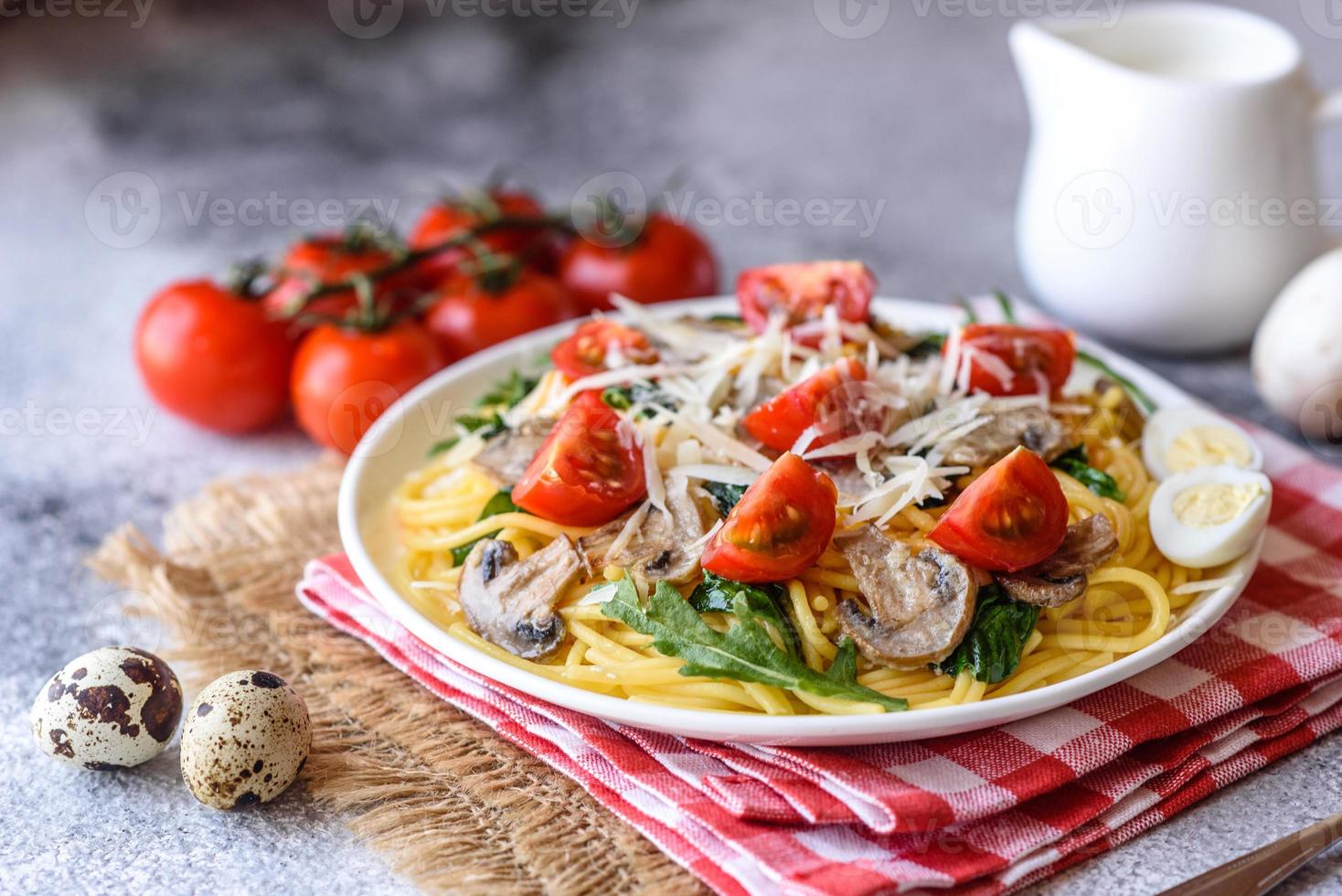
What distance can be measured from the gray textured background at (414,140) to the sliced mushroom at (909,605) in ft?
9.28

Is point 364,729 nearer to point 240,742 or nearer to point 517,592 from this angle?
point 240,742

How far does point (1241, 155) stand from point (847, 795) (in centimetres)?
373

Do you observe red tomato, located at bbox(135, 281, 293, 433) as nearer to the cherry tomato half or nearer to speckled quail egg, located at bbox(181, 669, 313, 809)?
speckled quail egg, located at bbox(181, 669, 313, 809)

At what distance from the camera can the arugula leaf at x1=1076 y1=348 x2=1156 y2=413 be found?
16.5 feet

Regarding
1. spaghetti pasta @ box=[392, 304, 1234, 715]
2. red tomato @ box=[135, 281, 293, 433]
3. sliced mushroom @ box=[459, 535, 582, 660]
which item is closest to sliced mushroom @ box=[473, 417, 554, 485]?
spaghetti pasta @ box=[392, 304, 1234, 715]

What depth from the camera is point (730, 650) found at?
3.62m

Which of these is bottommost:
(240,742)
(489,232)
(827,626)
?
(240,742)

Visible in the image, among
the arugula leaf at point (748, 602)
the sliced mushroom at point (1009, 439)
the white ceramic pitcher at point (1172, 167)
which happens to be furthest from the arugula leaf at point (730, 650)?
the white ceramic pitcher at point (1172, 167)

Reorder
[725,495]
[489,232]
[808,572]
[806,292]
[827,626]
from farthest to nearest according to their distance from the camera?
[489,232]
[806,292]
[725,495]
[808,572]
[827,626]

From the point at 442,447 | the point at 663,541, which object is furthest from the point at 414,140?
the point at 663,541

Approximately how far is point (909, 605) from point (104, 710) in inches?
87.6

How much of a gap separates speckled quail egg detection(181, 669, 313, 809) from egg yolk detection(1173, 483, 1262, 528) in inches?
107

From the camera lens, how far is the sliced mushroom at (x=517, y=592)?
3.89m

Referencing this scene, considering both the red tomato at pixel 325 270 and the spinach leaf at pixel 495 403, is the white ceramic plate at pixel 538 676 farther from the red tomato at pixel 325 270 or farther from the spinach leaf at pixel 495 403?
the red tomato at pixel 325 270
